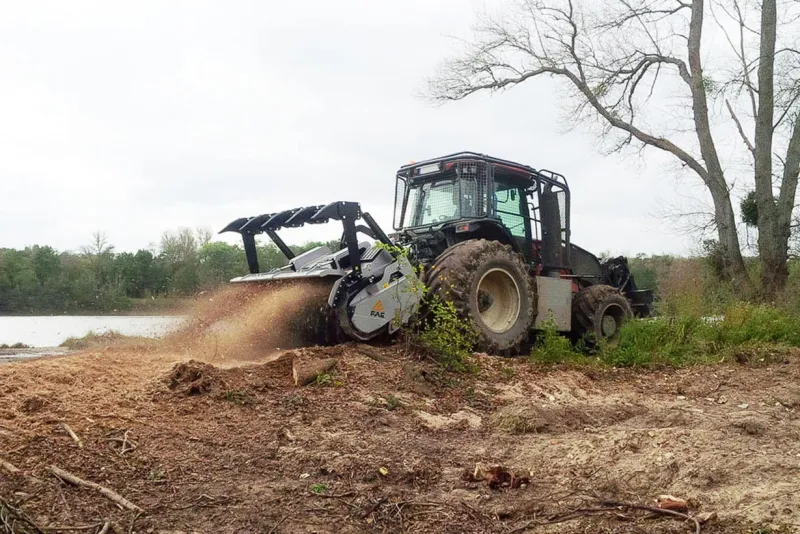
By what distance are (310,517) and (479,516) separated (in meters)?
0.81

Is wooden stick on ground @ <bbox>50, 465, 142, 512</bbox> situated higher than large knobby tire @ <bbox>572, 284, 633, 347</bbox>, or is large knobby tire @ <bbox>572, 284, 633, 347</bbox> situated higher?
large knobby tire @ <bbox>572, 284, 633, 347</bbox>

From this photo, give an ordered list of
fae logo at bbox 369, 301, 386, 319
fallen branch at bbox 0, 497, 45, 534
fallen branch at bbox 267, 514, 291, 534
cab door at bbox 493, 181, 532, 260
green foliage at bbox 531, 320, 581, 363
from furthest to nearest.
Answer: cab door at bbox 493, 181, 532, 260 → green foliage at bbox 531, 320, 581, 363 → fae logo at bbox 369, 301, 386, 319 → fallen branch at bbox 267, 514, 291, 534 → fallen branch at bbox 0, 497, 45, 534

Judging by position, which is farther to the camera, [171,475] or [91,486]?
[171,475]

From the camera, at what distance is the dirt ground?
3.28 meters

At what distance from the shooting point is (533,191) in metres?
9.87

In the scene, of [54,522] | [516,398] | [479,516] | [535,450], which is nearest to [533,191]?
[516,398]

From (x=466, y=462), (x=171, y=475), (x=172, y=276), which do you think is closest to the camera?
(x=171, y=475)

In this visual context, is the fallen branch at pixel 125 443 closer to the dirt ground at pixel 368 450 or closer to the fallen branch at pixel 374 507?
the dirt ground at pixel 368 450

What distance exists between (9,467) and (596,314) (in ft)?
27.1

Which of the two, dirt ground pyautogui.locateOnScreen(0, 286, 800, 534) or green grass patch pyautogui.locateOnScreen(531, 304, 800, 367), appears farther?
green grass patch pyautogui.locateOnScreen(531, 304, 800, 367)

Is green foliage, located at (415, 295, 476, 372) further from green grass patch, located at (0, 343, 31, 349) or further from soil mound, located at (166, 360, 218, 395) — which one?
green grass patch, located at (0, 343, 31, 349)

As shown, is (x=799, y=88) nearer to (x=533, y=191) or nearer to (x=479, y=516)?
(x=533, y=191)

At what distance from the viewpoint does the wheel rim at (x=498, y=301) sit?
8609mm

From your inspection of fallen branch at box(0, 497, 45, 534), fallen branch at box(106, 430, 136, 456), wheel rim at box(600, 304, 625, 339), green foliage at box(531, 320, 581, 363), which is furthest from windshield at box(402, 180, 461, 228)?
fallen branch at box(0, 497, 45, 534)
